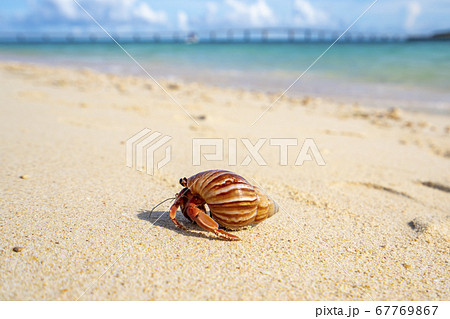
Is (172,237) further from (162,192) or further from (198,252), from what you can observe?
(162,192)

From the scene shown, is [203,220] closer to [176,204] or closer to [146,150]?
[176,204]

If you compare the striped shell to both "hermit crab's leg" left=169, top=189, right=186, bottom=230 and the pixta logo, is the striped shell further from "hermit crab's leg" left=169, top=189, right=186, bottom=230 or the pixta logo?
the pixta logo

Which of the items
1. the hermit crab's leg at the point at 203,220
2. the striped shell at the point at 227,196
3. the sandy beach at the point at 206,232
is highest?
the striped shell at the point at 227,196

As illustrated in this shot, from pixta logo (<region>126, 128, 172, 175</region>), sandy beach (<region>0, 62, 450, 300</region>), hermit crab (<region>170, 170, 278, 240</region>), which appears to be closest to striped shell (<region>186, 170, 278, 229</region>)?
hermit crab (<region>170, 170, 278, 240</region>)

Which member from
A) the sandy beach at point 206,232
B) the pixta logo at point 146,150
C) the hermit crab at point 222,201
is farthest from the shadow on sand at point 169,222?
the pixta logo at point 146,150

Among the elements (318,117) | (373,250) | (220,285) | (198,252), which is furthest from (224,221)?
(318,117)

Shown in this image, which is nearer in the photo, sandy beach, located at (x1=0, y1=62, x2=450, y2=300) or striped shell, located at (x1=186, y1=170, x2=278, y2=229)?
sandy beach, located at (x1=0, y1=62, x2=450, y2=300)

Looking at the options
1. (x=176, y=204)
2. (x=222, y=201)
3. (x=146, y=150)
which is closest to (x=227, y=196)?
(x=222, y=201)

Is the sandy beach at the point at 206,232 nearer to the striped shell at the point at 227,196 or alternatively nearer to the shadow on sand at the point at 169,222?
the shadow on sand at the point at 169,222
